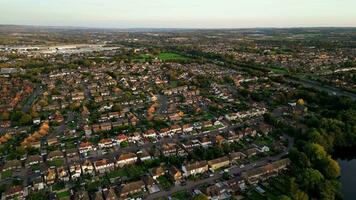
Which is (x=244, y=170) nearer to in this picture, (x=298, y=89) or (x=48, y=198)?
(x=48, y=198)

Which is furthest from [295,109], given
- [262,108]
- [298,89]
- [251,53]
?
[251,53]

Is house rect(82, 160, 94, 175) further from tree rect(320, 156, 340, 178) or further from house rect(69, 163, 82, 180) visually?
tree rect(320, 156, 340, 178)

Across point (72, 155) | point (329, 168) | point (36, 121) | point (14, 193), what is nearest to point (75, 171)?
point (72, 155)

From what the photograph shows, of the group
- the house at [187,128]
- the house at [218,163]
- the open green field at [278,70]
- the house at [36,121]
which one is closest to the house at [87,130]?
the house at [36,121]

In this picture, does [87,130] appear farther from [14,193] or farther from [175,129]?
[14,193]

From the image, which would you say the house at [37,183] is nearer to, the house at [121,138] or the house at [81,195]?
the house at [81,195]
